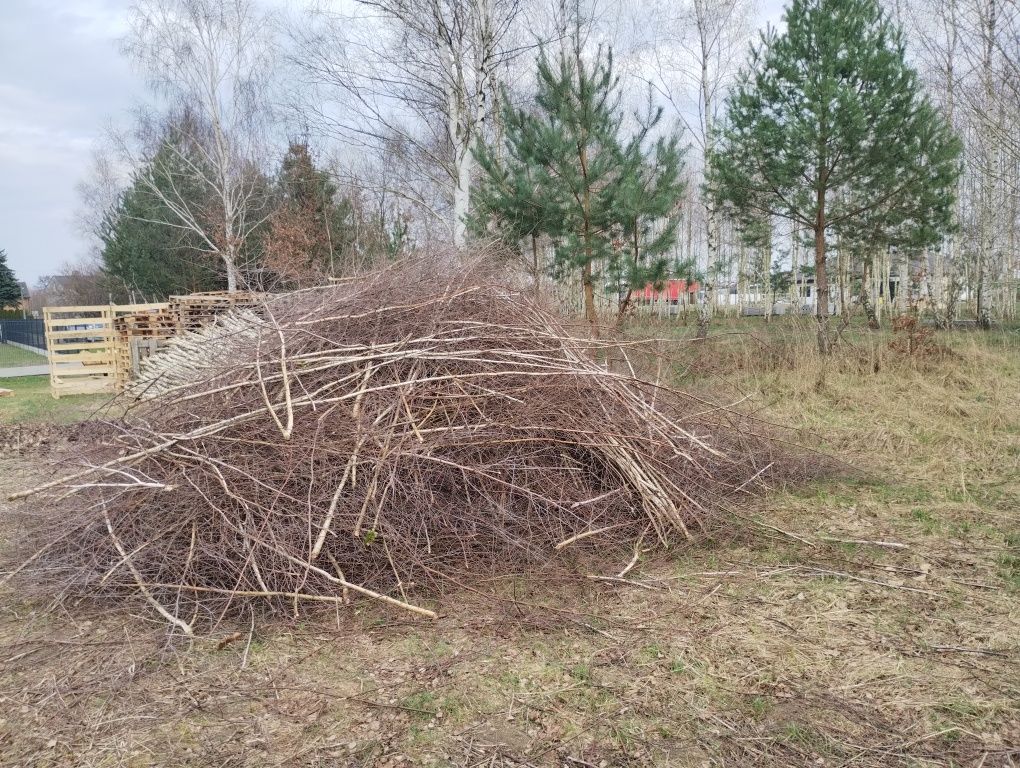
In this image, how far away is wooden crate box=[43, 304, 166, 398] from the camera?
40.8 feet

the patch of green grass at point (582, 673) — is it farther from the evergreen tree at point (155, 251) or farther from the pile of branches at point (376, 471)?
the evergreen tree at point (155, 251)

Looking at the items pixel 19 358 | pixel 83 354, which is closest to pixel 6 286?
pixel 19 358

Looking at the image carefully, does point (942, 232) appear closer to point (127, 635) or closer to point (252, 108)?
point (127, 635)

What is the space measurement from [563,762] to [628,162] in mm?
8065

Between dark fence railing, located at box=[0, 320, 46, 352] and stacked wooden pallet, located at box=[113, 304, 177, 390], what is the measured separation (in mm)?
15502

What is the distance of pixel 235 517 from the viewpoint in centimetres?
356

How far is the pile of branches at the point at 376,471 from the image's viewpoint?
351 cm

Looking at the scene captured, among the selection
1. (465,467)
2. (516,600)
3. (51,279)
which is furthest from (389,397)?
(51,279)

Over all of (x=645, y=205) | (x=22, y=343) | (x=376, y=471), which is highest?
(x=645, y=205)

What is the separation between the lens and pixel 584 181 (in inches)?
356

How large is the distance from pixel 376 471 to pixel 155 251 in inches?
919

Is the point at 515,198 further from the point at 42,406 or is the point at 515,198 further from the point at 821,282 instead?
the point at 42,406

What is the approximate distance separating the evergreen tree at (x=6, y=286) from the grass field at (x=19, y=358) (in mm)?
18308

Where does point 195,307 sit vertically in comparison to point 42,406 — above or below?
above
